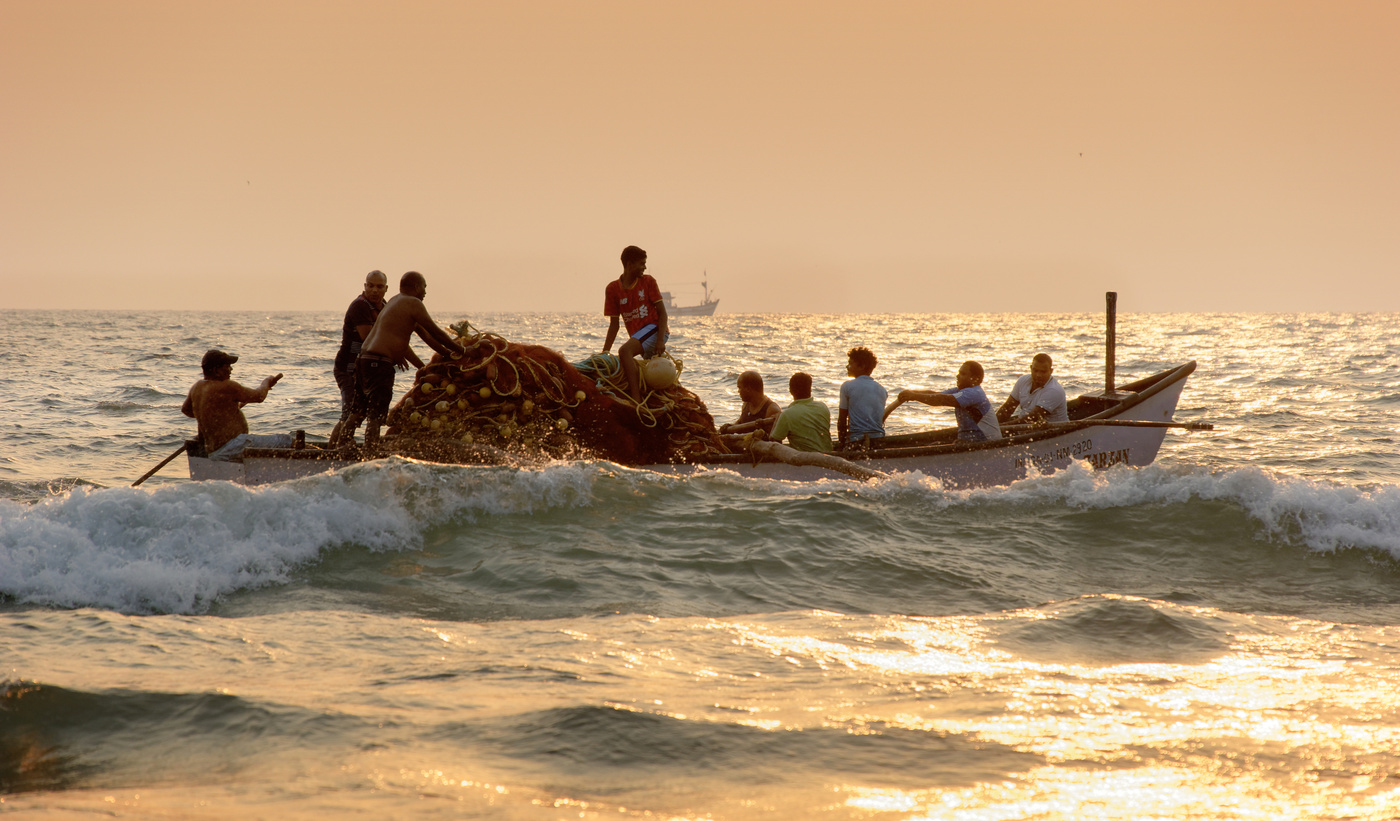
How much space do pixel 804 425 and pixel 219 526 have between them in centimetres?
557

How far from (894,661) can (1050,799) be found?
1.75 meters

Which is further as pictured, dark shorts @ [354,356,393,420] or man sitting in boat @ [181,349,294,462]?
man sitting in boat @ [181,349,294,462]

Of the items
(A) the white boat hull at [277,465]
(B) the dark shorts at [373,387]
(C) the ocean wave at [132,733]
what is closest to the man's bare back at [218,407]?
(A) the white boat hull at [277,465]

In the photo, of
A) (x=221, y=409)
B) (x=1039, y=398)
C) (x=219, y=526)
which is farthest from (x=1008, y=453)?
(x=221, y=409)

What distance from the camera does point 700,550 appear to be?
25.7ft

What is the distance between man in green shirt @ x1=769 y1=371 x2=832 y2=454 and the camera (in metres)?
10.4

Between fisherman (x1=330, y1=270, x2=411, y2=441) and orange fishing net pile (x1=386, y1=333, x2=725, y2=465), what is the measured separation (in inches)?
37.1

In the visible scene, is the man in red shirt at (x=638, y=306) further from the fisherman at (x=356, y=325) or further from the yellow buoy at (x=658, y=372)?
the fisherman at (x=356, y=325)

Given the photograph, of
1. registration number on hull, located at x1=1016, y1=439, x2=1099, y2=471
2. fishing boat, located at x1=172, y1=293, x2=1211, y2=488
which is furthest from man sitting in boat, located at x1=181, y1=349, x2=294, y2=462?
registration number on hull, located at x1=1016, y1=439, x2=1099, y2=471

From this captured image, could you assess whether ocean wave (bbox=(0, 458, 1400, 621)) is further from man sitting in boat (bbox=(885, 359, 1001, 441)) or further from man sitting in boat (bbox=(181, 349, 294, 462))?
man sitting in boat (bbox=(181, 349, 294, 462))

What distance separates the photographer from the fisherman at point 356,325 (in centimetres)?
1017

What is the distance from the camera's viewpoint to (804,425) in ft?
34.3

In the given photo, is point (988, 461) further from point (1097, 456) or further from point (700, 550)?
point (700, 550)

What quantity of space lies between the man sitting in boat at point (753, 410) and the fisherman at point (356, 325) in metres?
3.91
